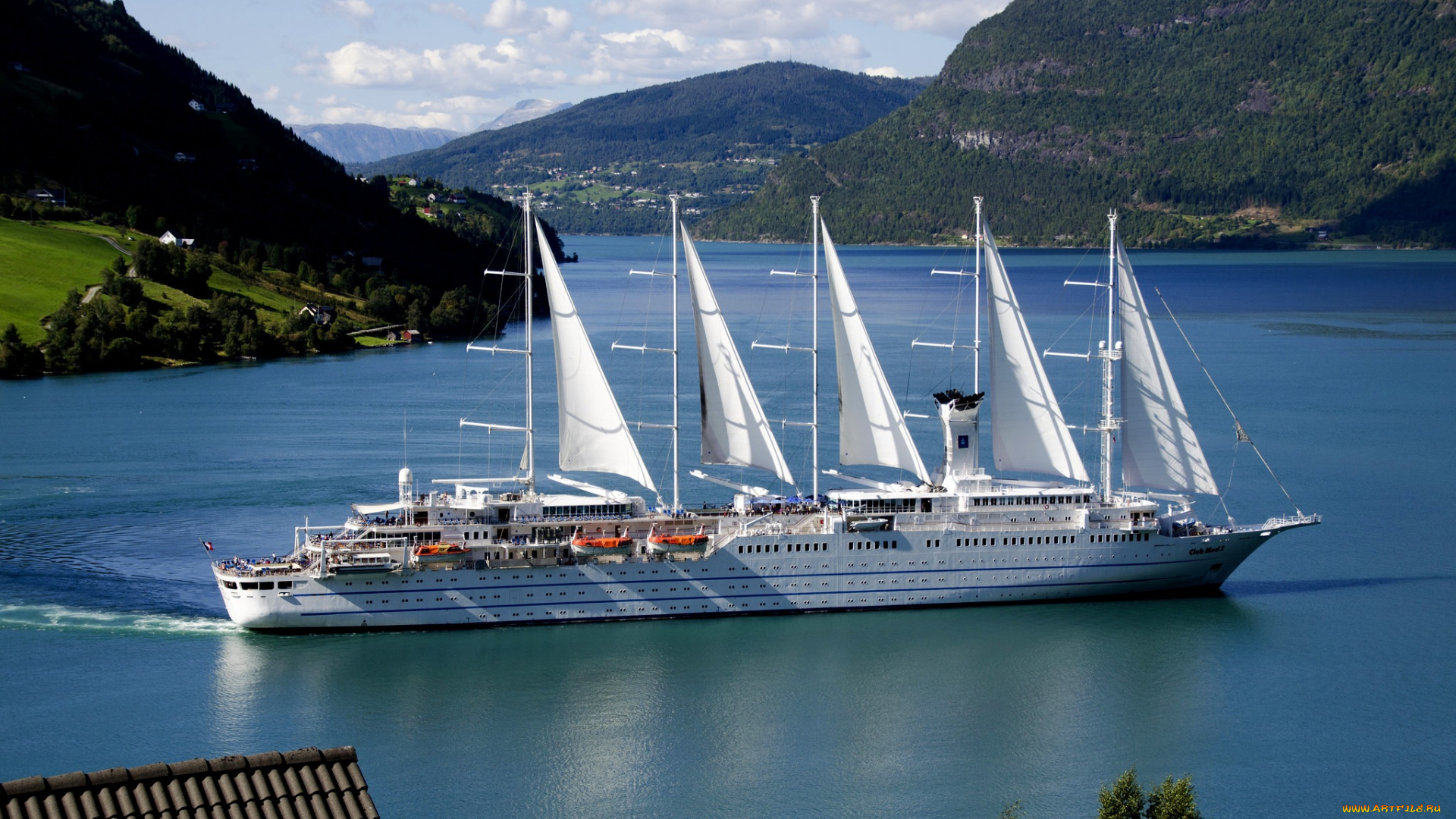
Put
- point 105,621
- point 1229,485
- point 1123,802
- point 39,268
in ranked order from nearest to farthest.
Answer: point 1123,802 → point 105,621 → point 1229,485 → point 39,268

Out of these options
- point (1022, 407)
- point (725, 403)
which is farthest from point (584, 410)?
point (1022, 407)

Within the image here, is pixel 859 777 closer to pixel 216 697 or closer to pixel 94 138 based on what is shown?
pixel 216 697

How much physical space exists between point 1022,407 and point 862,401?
16.6 ft

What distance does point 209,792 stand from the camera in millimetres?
13562

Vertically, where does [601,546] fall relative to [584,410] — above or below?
below

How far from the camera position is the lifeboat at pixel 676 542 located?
131 ft

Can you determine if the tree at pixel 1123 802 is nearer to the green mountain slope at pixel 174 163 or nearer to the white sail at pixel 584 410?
the white sail at pixel 584 410

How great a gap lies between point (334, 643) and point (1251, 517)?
32.2 meters

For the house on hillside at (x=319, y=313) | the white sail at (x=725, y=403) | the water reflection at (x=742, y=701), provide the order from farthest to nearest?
the house on hillside at (x=319, y=313)
the white sail at (x=725, y=403)
the water reflection at (x=742, y=701)

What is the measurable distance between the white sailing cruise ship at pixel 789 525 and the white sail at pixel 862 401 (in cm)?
6

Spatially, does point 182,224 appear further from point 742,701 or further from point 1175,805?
point 1175,805

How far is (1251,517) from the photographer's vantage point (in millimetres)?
51719

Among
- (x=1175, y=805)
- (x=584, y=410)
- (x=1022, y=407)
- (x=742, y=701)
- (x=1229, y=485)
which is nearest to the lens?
(x=1175, y=805)

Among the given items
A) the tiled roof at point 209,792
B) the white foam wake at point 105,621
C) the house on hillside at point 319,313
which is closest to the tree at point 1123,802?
the tiled roof at point 209,792
